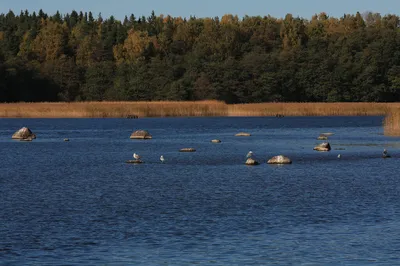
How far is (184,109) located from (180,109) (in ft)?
1.66

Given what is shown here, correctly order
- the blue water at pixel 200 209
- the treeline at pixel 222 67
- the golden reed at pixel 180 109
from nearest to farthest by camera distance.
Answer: the blue water at pixel 200 209 < the golden reed at pixel 180 109 < the treeline at pixel 222 67

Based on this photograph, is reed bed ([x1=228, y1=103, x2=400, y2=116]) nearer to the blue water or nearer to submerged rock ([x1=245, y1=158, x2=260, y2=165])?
the blue water

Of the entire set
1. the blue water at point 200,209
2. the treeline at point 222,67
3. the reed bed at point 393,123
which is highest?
the treeline at point 222,67

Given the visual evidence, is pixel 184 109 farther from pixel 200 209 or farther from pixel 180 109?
pixel 200 209

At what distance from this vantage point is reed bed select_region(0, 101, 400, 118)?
90.9 metres

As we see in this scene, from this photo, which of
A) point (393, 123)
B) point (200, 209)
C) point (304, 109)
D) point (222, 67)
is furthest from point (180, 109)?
point (200, 209)

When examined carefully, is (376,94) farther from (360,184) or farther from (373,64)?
(360,184)

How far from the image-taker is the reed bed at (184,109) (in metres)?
90.9

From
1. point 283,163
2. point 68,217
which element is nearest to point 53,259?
point 68,217

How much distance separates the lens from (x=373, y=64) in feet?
447

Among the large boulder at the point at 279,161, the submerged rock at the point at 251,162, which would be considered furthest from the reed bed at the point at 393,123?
the submerged rock at the point at 251,162

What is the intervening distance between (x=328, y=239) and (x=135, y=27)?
7122 inches

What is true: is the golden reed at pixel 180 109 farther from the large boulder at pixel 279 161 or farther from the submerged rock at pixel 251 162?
the submerged rock at pixel 251 162

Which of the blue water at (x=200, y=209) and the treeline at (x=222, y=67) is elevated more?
the treeline at (x=222, y=67)
